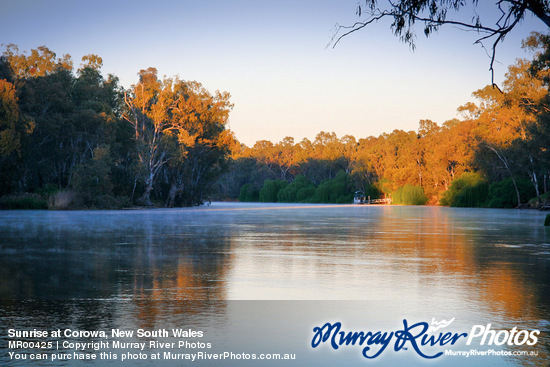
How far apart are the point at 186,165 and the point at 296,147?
87.4 metres

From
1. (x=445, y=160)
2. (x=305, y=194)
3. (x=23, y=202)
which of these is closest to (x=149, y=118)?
(x=23, y=202)

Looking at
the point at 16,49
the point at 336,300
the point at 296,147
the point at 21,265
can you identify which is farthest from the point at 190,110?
the point at 296,147

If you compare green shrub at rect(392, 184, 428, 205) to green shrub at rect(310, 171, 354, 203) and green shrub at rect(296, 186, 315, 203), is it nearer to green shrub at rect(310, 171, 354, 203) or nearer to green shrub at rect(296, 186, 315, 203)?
green shrub at rect(310, 171, 354, 203)

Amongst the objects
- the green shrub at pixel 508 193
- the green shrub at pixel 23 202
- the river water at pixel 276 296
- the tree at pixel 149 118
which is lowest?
the river water at pixel 276 296

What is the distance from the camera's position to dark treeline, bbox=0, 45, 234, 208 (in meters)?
49.8

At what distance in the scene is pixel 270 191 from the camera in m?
123

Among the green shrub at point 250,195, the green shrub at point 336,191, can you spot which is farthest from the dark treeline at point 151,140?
the green shrub at point 250,195

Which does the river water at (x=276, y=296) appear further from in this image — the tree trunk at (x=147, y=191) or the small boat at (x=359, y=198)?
the small boat at (x=359, y=198)

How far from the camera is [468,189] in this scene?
76.1m

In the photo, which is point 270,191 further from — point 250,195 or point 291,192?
point 250,195

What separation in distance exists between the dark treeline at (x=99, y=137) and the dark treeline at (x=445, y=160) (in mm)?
6619

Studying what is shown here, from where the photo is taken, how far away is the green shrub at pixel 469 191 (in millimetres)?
75438

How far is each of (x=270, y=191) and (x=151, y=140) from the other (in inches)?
2449

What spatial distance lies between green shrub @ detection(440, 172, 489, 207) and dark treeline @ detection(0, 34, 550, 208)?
0.13m
